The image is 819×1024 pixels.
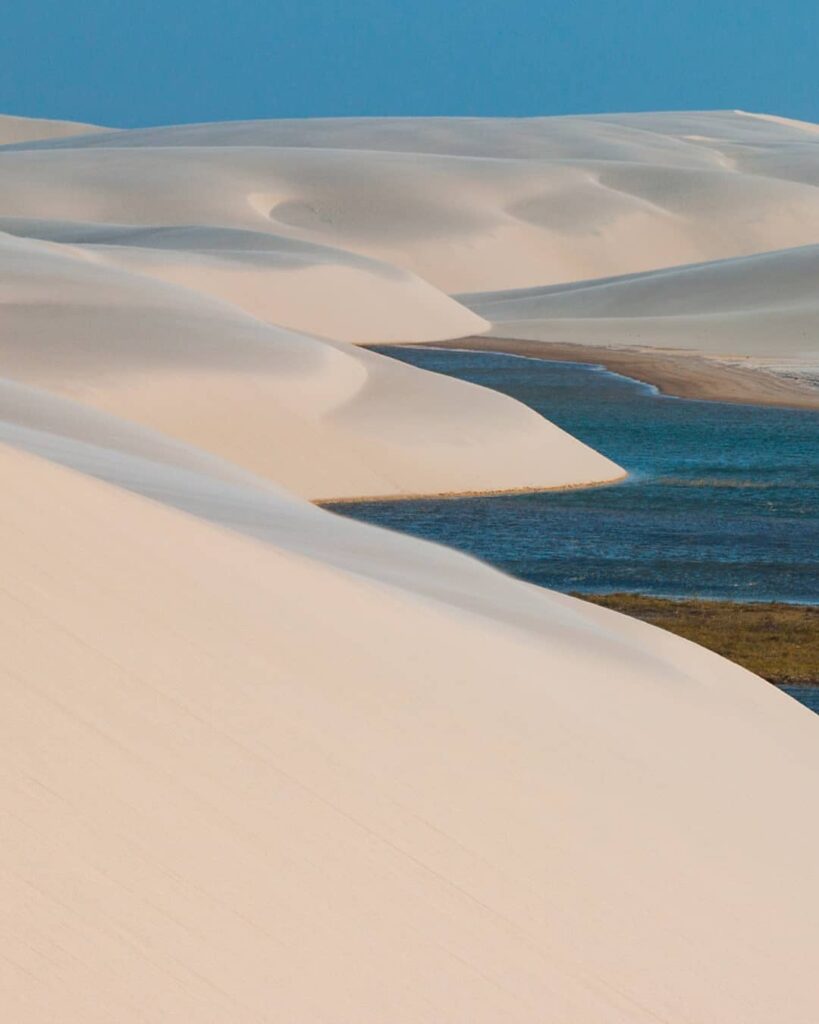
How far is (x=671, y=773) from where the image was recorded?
6848 mm

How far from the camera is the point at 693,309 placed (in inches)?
2071

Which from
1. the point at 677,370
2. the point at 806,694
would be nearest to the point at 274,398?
the point at 806,694

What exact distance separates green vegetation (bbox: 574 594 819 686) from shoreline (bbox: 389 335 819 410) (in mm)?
17588

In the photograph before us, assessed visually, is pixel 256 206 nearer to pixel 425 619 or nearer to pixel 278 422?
pixel 278 422

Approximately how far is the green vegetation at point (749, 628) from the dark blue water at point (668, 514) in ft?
1.71

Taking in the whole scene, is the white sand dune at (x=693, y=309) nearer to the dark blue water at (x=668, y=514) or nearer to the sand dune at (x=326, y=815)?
the dark blue water at (x=668, y=514)

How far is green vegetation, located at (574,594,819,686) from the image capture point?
37.1 feet

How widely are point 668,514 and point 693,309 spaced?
115 ft

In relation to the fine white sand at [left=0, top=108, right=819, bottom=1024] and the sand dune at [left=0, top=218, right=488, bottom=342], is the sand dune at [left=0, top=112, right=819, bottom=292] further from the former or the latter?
the fine white sand at [left=0, top=108, right=819, bottom=1024]

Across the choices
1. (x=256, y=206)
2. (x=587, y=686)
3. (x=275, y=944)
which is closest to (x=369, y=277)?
(x=256, y=206)

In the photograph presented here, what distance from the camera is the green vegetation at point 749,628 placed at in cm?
1131

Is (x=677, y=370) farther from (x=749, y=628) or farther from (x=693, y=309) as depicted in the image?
(x=749, y=628)

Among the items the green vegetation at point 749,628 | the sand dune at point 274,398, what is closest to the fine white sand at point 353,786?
the green vegetation at point 749,628

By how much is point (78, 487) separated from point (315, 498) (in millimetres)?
12501
